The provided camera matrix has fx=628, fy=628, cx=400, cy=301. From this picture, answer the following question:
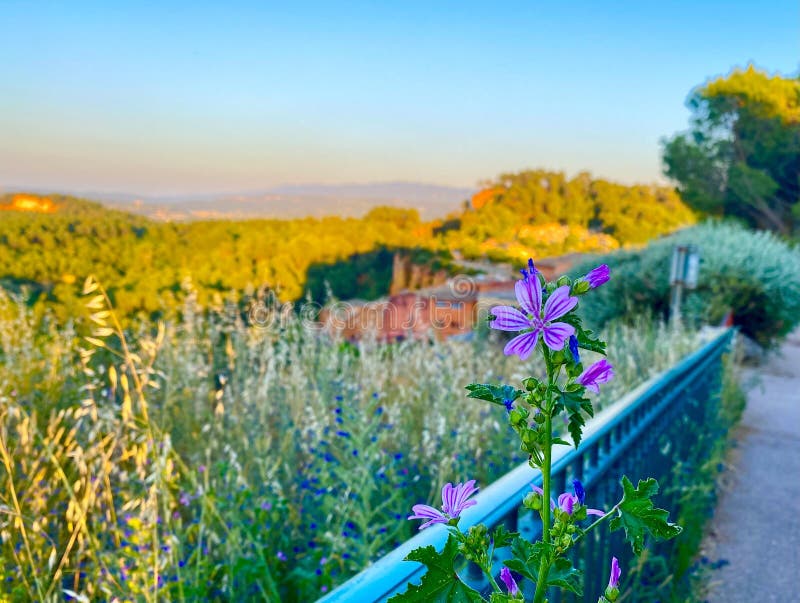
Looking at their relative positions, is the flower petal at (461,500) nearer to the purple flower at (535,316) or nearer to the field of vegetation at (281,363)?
the purple flower at (535,316)

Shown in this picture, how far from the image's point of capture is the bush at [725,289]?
30.2ft

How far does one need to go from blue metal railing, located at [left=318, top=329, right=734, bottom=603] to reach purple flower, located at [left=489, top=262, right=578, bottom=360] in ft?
1.70

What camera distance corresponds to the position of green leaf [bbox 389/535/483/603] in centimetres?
→ 71

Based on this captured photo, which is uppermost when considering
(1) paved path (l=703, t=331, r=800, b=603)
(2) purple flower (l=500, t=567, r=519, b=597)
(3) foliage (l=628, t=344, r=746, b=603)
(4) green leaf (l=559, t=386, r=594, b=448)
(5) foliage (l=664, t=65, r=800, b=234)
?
(5) foliage (l=664, t=65, r=800, b=234)

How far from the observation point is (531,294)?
2.43 feet

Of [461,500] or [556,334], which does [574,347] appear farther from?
[461,500]

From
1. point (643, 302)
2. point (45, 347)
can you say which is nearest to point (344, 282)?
point (643, 302)

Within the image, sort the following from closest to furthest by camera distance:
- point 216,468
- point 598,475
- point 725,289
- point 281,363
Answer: point 598,475
point 216,468
point 281,363
point 725,289

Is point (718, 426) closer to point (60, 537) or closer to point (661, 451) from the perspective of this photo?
point (661, 451)

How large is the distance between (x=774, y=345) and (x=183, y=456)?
9526 millimetres

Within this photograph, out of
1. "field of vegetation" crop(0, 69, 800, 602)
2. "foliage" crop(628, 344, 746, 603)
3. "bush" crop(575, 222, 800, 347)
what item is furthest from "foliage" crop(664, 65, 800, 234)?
"foliage" crop(628, 344, 746, 603)

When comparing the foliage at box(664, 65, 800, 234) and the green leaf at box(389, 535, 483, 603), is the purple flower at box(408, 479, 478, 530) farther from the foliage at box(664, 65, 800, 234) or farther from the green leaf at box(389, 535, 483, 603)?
the foliage at box(664, 65, 800, 234)

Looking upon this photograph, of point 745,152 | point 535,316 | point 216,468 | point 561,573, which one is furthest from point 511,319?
point 745,152

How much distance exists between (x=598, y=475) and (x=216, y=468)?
1849 millimetres
